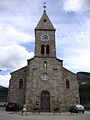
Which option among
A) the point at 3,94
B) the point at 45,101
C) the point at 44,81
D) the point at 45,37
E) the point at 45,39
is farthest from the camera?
the point at 3,94

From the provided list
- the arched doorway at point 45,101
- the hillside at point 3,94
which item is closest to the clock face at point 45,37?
the arched doorway at point 45,101

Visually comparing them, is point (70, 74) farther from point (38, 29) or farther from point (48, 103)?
point (38, 29)

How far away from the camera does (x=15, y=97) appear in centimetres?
3906

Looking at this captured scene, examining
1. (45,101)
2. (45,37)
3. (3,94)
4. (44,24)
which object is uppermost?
(44,24)

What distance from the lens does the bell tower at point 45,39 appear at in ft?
132

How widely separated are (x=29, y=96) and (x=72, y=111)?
7.63 metres

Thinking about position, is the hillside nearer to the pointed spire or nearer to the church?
the church

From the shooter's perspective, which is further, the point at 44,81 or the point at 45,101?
the point at 44,81

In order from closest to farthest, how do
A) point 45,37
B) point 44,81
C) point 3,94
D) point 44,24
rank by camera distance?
1. point 44,81
2. point 45,37
3. point 44,24
4. point 3,94

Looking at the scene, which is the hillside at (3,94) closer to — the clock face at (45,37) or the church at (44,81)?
the church at (44,81)

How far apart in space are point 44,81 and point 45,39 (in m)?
8.25

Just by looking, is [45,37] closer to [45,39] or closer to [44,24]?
[45,39]

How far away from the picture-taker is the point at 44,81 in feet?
123

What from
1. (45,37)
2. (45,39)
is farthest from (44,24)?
(45,39)
